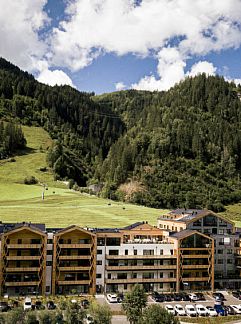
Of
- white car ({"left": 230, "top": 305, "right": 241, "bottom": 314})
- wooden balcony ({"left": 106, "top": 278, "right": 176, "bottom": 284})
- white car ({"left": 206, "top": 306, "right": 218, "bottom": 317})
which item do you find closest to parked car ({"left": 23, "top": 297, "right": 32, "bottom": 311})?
wooden balcony ({"left": 106, "top": 278, "right": 176, "bottom": 284})

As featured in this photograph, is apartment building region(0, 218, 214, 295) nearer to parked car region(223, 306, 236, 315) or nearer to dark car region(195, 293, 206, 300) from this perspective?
dark car region(195, 293, 206, 300)

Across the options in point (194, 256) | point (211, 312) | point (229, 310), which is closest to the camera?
point (211, 312)

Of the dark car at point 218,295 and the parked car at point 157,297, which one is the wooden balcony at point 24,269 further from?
the dark car at point 218,295

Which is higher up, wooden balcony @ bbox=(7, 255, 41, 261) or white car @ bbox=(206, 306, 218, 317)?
wooden balcony @ bbox=(7, 255, 41, 261)

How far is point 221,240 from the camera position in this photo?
85125mm

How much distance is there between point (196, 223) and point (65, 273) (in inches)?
1130

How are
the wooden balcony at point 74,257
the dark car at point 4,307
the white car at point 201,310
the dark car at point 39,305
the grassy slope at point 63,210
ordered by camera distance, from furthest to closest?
the grassy slope at point 63,210 < the wooden balcony at point 74,257 < the white car at point 201,310 < the dark car at point 39,305 < the dark car at point 4,307

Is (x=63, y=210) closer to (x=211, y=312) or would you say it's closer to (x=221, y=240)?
(x=221, y=240)

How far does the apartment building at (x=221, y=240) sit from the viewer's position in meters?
83.1

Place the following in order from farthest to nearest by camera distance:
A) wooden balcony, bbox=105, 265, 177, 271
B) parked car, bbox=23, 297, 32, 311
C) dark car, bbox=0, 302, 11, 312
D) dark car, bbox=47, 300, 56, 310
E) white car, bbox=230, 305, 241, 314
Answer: wooden balcony, bbox=105, 265, 177, 271, white car, bbox=230, 305, 241, 314, dark car, bbox=47, 300, 56, 310, parked car, bbox=23, 297, 32, 311, dark car, bbox=0, 302, 11, 312

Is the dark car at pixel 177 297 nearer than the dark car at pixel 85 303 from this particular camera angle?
No

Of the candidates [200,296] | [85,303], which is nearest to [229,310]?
[200,296]

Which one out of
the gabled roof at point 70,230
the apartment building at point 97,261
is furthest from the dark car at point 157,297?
the gabled roof at point 70,230

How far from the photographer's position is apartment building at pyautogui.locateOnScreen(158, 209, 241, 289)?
3270 inches
